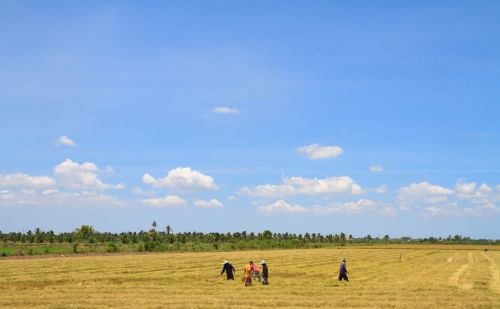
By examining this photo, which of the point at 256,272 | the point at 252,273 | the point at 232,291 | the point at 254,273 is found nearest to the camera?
the point at 232,291

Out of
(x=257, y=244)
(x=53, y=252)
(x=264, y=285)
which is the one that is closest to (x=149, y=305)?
(x=264, y=285)

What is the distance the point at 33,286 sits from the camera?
3822 cm

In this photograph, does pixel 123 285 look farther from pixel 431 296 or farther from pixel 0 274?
pixel 431 296

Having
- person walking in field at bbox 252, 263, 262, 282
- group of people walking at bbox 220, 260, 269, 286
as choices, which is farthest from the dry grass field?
person walking in field at bbox 252, 263, 262, 282

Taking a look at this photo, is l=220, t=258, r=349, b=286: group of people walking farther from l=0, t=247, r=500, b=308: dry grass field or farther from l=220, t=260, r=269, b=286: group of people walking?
l=0, t=247, r=500, b=308: dry grass field

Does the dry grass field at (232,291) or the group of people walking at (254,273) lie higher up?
the group of people walking at (254,273)

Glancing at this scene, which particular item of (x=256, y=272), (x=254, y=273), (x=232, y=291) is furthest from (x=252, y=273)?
(x=232, y=291)

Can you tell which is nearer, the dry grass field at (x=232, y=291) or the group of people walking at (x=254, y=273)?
the dry grass field at (x=232, y=291)

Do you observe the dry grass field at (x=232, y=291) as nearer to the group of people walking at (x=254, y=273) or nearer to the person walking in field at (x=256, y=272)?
the group of people walking at (x=254, y=273)

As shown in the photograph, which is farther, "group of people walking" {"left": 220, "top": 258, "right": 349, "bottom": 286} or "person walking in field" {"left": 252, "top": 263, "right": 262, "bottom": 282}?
"person walking in field" {"left": 252, "top": 263, "right": 262, "bottom": 282}

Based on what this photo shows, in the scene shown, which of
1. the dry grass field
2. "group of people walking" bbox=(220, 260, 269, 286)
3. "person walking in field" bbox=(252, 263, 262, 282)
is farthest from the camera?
"person walking in field" bbox=(252, 263, 262, 282)

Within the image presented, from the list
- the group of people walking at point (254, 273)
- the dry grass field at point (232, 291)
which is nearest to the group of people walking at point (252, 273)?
the group of people walking at point (254, 273)

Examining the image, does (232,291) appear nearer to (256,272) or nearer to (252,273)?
(252,273)

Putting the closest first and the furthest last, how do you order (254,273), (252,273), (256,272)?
(252,273)
(256,272)
(254,273)
